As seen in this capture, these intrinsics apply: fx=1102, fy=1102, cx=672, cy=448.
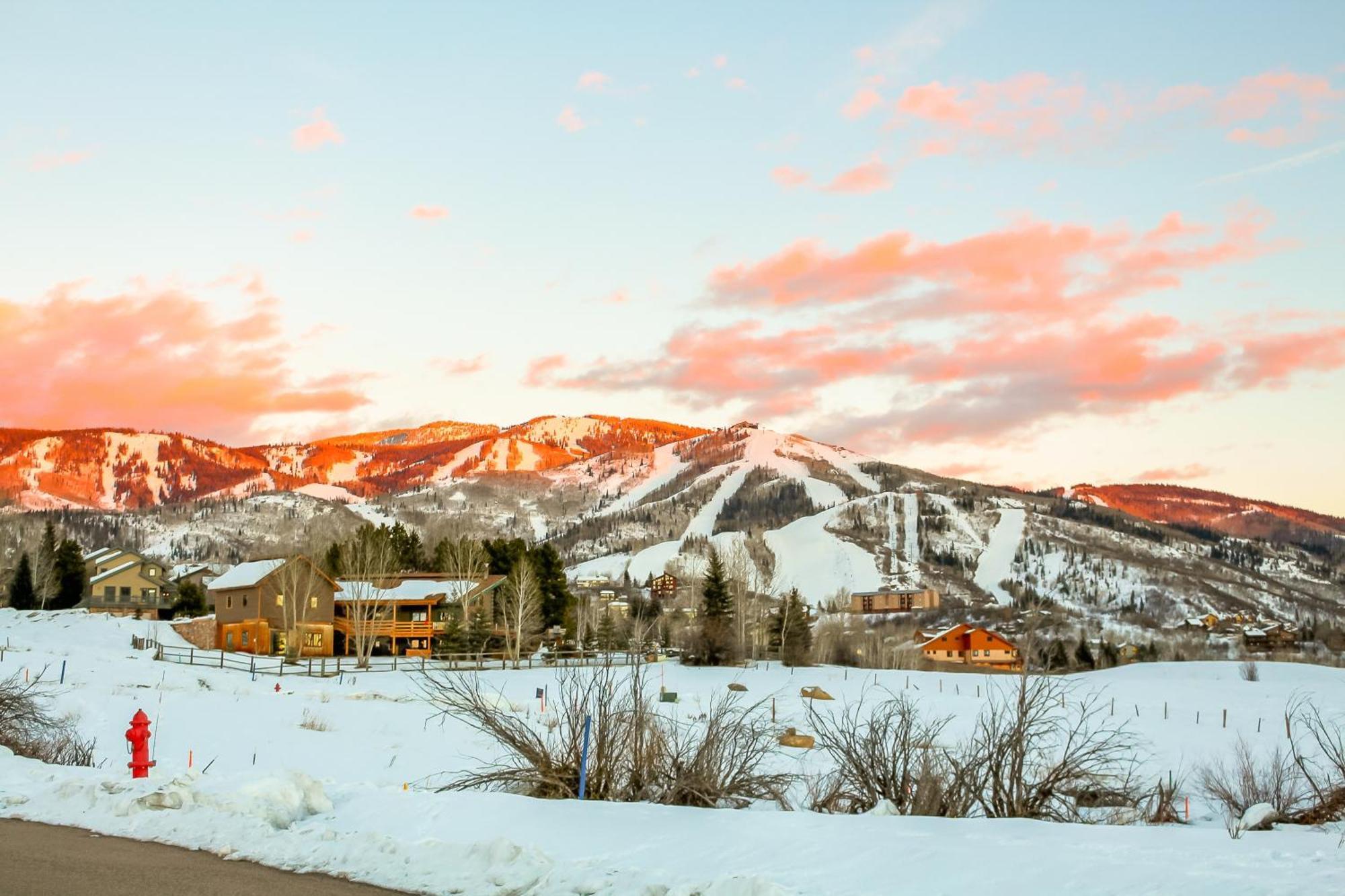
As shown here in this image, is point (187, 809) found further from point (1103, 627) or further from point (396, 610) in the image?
point (1103, 627)

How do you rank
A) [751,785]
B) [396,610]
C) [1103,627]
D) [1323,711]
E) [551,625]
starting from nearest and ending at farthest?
[751,785] → [1323,711] → [396,610] → [551,625] → [1103,627]

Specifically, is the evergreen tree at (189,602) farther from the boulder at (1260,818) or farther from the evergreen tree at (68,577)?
the boulder at (1260,818)

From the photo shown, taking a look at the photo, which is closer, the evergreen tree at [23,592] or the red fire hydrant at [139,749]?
the red fire hydrant at [139,749]

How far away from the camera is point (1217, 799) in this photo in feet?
82.9

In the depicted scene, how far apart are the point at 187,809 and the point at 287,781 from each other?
3.53 ft

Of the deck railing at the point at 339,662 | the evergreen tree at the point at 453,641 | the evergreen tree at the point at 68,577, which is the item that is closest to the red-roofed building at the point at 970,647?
the deck railing at the point at 339,662

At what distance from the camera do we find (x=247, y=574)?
73.8 meters

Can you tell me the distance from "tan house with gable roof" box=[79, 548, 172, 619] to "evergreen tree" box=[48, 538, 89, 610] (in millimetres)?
4076

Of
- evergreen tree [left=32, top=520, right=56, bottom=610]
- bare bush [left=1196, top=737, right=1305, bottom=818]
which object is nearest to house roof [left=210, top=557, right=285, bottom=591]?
evergreen tree [left=32, top=520, right=56, bottom=610]

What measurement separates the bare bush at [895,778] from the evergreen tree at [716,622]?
2301 inches

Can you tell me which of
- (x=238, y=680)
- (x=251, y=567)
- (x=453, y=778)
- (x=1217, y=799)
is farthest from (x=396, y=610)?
(x=1217, y=799)

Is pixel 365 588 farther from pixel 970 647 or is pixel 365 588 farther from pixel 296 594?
pixel 970 647

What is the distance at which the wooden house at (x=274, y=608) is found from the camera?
7075 cm

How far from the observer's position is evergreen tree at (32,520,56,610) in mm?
87325
